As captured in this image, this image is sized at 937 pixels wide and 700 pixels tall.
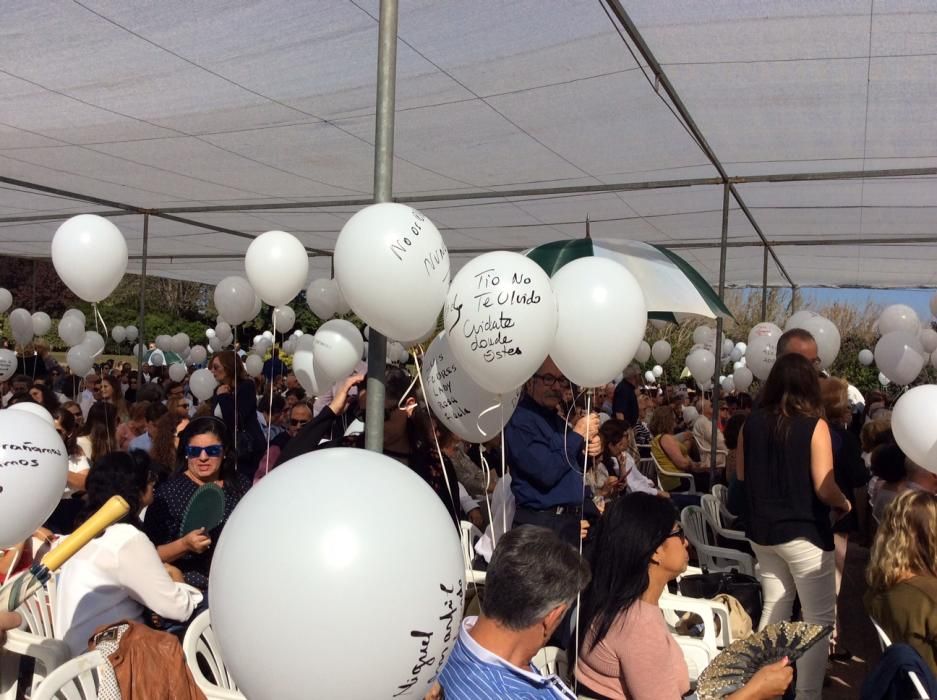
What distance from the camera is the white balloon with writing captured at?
2.86 meters

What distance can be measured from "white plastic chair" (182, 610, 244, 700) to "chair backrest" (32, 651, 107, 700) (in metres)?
0.28

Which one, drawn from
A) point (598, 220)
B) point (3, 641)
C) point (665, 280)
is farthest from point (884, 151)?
point (3, 641)

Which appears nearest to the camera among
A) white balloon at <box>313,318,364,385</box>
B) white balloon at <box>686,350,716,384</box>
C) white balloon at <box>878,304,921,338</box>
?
white balloon at <box>313,318,364,385</box>

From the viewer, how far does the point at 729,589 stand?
355cm

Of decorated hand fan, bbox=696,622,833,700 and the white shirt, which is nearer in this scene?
decorated hand fan, bbox=696,622,833,700

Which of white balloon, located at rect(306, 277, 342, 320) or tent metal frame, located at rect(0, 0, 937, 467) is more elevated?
tent metal frame, located at rect(0, 0, 937, 467)

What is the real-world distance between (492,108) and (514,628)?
3451 millimetres

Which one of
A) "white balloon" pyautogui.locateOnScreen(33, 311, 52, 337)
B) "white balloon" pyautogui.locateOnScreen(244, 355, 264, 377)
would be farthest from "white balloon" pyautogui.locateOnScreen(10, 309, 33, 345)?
"white balloon" pyautogui.locateOnScreen(244, 355, 264, 377)

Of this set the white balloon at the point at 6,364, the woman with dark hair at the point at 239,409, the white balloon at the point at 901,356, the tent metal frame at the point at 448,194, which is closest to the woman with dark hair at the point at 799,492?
the tent metal frame at the point at 448,194

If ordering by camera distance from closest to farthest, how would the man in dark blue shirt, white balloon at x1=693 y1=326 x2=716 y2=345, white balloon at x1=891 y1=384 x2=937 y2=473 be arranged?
white balloon at x1=891 y1=384 x2=937 y2=473 → the man in dark blue shirt → white balloon at x1=693 y1=326 x2=716 y2=345

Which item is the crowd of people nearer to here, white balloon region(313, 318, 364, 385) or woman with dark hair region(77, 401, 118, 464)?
woman with dark hair region(77, 401, 118, 464)

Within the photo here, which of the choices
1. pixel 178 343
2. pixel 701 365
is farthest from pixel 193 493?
pixel 178 343

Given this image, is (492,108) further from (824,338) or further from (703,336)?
(703,336)

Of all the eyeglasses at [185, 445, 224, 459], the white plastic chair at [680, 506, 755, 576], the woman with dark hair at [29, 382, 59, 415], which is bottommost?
the white plastic chair at [680, 506, 755, 576]
